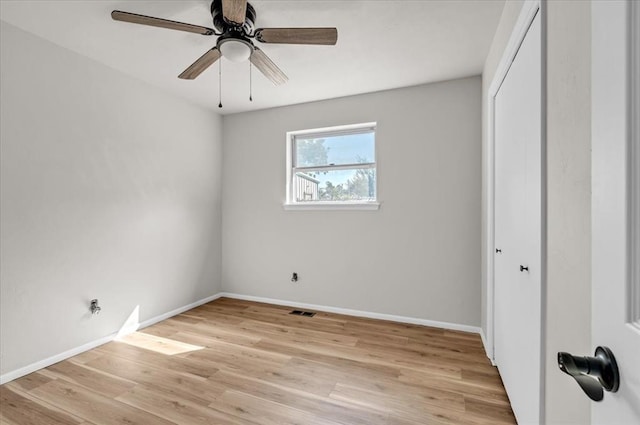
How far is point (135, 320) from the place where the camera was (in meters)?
2.92

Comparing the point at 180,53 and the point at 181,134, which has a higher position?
the point at 180,53

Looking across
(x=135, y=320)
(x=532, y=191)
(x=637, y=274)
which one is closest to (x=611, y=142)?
(x=637, y=274)

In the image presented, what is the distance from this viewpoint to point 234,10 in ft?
5.08

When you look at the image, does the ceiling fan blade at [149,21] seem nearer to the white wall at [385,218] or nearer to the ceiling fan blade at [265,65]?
the ceiling fan blade at [265,65]

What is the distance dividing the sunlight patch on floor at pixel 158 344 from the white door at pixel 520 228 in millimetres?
2383

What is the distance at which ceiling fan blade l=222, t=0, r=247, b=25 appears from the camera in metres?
1.49

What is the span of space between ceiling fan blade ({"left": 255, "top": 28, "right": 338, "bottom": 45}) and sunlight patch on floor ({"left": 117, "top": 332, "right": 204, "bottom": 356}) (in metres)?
2.52

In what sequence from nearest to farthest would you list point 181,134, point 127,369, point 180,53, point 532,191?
point 532,191
point 127,369
point 180,53
point 181,134

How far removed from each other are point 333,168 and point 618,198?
3.17m

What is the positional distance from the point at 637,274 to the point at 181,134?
3.81 meters

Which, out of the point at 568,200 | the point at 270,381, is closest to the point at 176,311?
the point at 270,381

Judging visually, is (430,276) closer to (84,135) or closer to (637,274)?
(637,274)

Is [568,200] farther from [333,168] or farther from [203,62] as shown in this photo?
[333,168]

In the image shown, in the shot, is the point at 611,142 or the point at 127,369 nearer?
the point at 611,142
